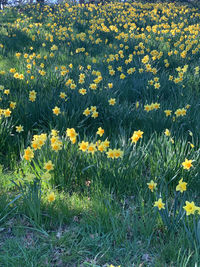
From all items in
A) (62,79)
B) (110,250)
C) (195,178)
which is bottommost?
(110,250)

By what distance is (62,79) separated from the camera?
4.09 m

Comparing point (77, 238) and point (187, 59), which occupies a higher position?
point (187, 59)

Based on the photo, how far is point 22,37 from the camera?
22.9 feet

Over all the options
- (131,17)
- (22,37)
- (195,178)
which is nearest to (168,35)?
(131,17)

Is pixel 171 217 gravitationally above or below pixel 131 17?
below

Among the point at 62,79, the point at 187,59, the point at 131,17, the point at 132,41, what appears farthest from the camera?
the point at 131,17

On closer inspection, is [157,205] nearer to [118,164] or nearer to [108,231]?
[108,231]

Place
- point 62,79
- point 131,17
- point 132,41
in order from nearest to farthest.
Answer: point 62,79
point 132,41
point 131,17

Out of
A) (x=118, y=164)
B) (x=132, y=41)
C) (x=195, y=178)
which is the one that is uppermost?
(x=132, y=41)

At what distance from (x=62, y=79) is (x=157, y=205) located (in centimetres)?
277

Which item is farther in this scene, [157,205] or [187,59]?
[187,59]

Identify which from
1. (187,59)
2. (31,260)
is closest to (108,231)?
(31,260)

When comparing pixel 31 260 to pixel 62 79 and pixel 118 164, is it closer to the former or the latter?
pixel 118 164

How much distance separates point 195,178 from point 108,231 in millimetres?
861
